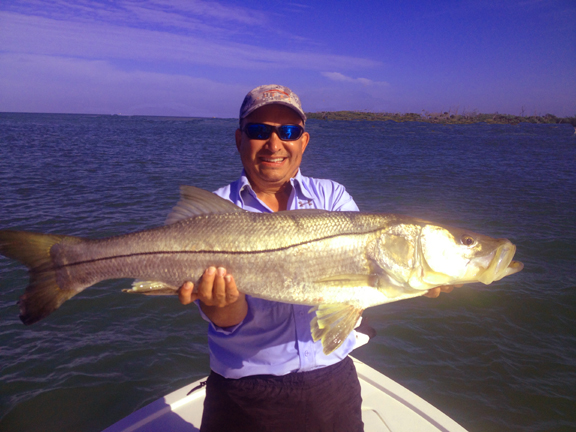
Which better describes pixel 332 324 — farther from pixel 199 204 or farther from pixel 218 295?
pixel 199 204

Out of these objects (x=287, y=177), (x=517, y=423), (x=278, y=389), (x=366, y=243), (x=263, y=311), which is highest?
(x=287, y=177)

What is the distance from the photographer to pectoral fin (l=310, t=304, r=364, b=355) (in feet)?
8.29

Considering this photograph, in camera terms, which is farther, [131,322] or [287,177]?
[131,322]

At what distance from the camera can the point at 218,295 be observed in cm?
251

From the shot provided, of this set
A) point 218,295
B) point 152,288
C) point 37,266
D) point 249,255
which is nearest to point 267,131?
point 249,255

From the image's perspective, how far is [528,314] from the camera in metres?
7.85

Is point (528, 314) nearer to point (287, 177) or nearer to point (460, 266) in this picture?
point (460, 266)

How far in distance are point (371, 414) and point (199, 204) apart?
2903 millimetres

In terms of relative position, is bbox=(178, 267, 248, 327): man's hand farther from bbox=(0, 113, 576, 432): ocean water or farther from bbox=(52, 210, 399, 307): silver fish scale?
bbox=(0, 113, 576, 432): ocean water

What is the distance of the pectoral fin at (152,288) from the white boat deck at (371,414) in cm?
182

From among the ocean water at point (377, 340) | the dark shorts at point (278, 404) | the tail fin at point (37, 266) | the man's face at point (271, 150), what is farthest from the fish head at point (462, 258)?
the ocean water at point (377, 340)

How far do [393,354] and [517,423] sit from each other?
→ 2.09m

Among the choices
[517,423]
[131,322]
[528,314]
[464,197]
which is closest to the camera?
[517,423]

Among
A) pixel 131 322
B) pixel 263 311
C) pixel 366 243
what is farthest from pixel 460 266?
pixel 131 322
